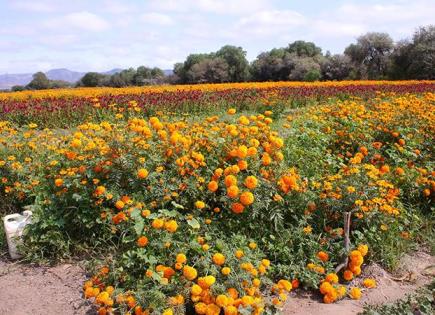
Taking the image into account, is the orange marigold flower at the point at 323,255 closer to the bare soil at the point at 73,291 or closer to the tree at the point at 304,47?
the bare soil at the point at 73,291

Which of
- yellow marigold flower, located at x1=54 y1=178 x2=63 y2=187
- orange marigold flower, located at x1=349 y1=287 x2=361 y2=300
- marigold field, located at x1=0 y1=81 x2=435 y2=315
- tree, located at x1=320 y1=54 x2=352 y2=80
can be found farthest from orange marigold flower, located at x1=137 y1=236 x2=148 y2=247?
tree, located at x1=320 y1=54 x2=352 y2=80

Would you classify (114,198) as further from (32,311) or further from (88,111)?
(88,111)

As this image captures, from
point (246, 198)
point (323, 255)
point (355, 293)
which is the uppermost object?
point (246, 198)

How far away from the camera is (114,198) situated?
3.32 metres

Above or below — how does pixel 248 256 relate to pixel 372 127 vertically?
below

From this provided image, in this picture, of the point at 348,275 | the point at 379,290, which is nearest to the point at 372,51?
the point at 379,290

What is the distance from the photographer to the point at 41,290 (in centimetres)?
316

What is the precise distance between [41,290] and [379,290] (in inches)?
102

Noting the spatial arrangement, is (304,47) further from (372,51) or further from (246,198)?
(246,198)

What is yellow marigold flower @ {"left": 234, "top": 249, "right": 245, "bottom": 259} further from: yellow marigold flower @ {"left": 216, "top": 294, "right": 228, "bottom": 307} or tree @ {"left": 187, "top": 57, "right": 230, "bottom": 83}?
tree @ {"left": 187, "top": 57, "right": 230, "bottom": 83}

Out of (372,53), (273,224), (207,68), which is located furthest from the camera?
(207,68)

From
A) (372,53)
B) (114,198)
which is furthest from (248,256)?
(372,53)

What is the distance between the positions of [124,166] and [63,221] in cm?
69

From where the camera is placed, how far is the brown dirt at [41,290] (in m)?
2.93
